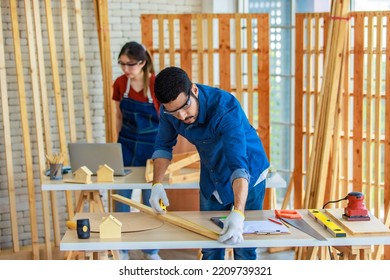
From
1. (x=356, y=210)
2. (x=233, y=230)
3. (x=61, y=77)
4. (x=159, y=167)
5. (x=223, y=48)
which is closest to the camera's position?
(x=233, y=230)

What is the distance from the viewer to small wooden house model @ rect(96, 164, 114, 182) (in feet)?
19.3

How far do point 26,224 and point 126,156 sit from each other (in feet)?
5.01

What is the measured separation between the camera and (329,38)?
6199 mm

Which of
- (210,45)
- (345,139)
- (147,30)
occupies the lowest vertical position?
(345,139)

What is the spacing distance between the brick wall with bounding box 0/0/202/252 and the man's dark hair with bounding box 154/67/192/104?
11.0ft

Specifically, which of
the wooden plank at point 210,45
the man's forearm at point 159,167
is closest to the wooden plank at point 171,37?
the wooden plank at point 210,45

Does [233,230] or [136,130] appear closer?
[233,230]

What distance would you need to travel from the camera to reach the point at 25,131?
703cm

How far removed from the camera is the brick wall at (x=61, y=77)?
287 inches

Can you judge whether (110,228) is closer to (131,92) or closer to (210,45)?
(131,92)

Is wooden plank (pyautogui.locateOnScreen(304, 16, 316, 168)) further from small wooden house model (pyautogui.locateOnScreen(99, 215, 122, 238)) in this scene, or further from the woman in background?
small wooden house model (pyautogui.locateOnScreen(99, 215, 122, 238))

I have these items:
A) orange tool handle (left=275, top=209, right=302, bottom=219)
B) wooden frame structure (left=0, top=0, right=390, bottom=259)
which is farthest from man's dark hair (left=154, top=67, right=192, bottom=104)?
wooden frame structure (left=0, top=0, right=390, bottom=259)

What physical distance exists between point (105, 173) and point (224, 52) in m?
2.00

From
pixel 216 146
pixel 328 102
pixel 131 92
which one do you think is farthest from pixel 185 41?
pixel 216 146
